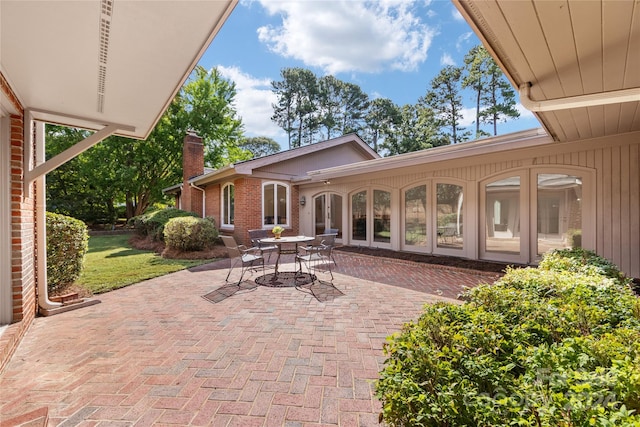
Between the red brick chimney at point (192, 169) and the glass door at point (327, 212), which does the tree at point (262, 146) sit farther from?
the glass door at point (327, 212)

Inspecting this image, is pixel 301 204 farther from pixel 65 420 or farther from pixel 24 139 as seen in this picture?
pixel 65 420

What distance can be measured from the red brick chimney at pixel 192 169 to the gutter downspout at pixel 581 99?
1303 cm

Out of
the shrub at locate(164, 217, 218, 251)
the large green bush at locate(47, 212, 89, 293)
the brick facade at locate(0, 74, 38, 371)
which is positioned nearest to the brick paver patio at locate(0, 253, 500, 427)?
the brick facade at locate(0, 74, 38, 371)

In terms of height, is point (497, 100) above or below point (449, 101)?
below

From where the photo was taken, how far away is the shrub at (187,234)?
8.88 metres

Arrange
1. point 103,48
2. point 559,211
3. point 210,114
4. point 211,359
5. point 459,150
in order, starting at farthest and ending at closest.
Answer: point 210,114
point 459,150
point 559,211
point 211,359
point 103,48

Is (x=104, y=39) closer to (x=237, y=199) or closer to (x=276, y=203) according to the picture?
(x=237, y=199)

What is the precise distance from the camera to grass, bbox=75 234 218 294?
5.59 meters

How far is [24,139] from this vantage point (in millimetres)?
3572

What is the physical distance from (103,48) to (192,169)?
39.2ft

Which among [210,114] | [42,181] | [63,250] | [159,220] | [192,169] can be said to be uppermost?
[210,114]

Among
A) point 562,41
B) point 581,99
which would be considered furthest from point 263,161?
point 562,41

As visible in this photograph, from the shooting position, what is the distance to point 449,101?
24344 millimetres

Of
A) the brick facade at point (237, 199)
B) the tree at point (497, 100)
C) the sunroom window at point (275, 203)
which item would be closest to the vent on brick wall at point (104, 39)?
the brick facade at point (237, 199)
